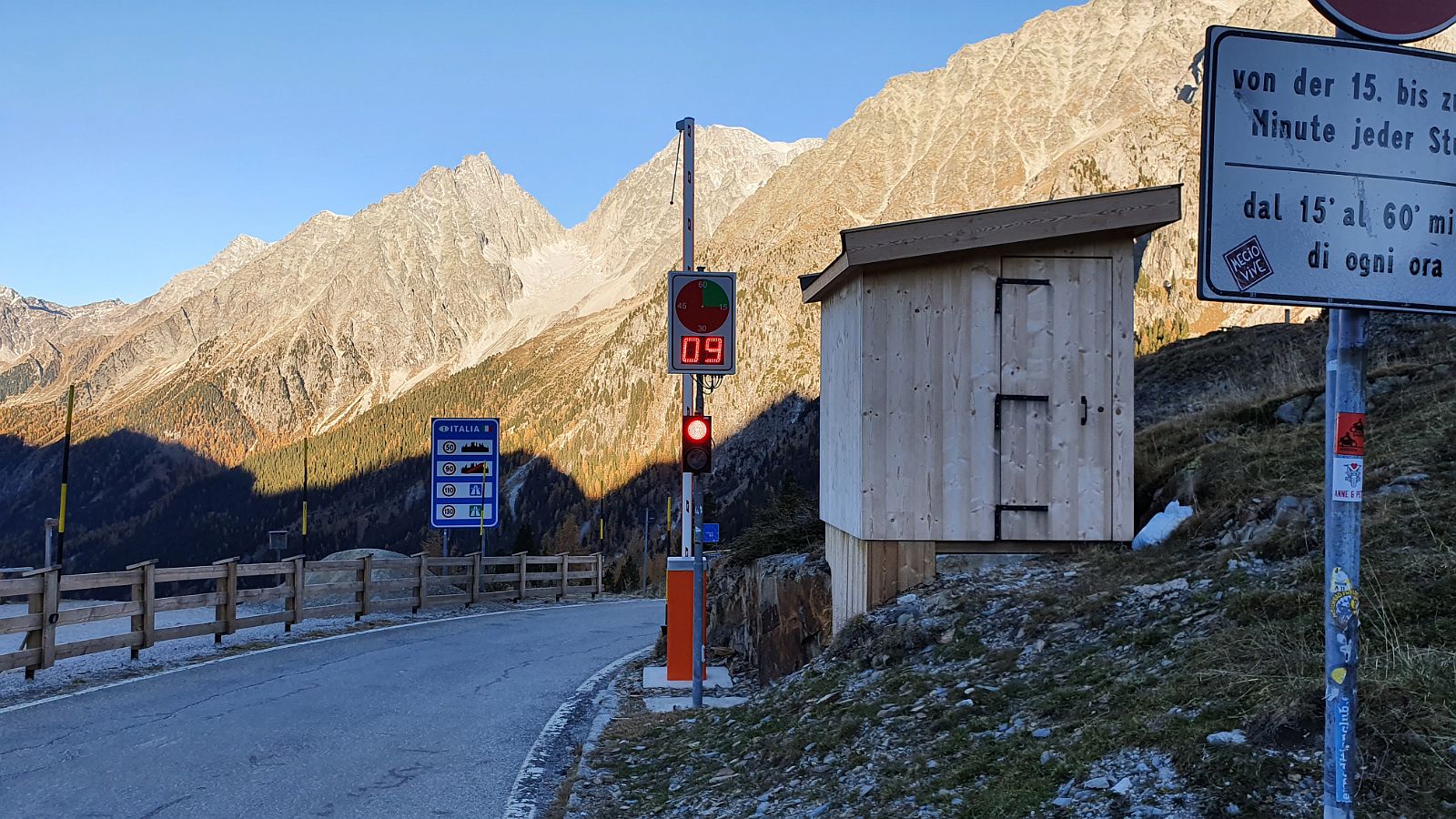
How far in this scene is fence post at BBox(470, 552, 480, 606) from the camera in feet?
71.1

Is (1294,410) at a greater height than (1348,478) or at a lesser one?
greater

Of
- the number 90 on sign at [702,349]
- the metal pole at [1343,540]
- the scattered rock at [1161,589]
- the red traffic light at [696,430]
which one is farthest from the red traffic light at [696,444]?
the metal pole at [1343,540]

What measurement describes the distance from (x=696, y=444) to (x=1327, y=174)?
768 centimetres

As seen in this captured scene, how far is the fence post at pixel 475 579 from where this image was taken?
71.1 feet

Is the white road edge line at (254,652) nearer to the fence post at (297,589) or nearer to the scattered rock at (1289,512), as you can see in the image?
the fence post at (297,589)

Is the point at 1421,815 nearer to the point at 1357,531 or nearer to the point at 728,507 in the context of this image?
the point at 1357,531

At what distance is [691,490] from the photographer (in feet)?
37.5

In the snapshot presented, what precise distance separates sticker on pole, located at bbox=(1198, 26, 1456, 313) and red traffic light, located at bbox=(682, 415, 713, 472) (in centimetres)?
742

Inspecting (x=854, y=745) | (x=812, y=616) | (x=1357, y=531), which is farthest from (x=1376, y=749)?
(x=812, y=616)

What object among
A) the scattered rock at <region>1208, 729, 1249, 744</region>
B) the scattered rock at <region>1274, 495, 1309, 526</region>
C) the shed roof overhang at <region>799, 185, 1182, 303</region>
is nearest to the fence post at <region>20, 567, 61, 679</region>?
the shed roof overhang at <region>799, 185, 1182, 303</region>

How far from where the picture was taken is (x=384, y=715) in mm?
9742

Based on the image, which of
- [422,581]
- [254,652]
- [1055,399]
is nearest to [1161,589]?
[1055,399]

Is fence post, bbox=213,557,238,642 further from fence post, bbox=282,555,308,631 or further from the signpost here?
the signpost

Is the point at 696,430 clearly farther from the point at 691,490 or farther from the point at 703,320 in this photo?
the point at 691,490
